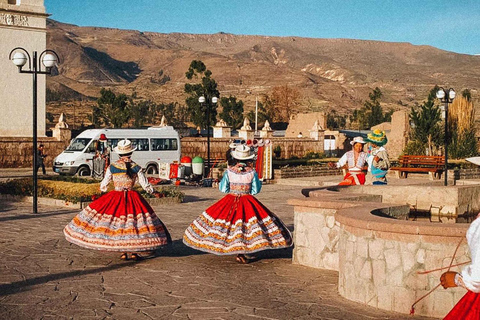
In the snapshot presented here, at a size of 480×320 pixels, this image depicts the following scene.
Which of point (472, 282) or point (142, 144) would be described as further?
point (142, 144)

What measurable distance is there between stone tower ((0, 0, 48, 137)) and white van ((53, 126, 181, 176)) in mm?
7430

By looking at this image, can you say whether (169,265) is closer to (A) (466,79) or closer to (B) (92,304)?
(B) (92,304)

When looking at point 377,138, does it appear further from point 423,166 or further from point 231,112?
point 231,112

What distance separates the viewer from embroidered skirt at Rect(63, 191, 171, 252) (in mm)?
9008

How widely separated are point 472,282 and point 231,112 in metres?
69.8

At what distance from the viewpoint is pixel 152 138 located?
98.2 feet

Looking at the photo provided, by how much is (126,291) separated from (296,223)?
2.46 metres

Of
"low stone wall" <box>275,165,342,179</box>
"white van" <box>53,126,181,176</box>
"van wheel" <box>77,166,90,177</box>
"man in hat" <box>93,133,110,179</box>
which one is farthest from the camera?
"van wheel" <box>77,166,90,177</box>

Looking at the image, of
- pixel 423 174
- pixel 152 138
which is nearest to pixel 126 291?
pixel 152 138

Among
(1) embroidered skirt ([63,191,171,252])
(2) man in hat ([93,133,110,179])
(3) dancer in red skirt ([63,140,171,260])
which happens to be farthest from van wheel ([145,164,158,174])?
(1) embroidered skirt ([63,191,171,252])

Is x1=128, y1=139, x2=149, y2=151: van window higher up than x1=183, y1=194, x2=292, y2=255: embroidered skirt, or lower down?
higher up

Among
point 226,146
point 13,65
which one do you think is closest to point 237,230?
point 13,65

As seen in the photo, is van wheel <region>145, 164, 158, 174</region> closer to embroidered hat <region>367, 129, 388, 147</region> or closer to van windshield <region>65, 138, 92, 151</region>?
van windshield <region>65, 138, 92, 151</region>

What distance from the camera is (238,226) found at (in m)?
8.91
